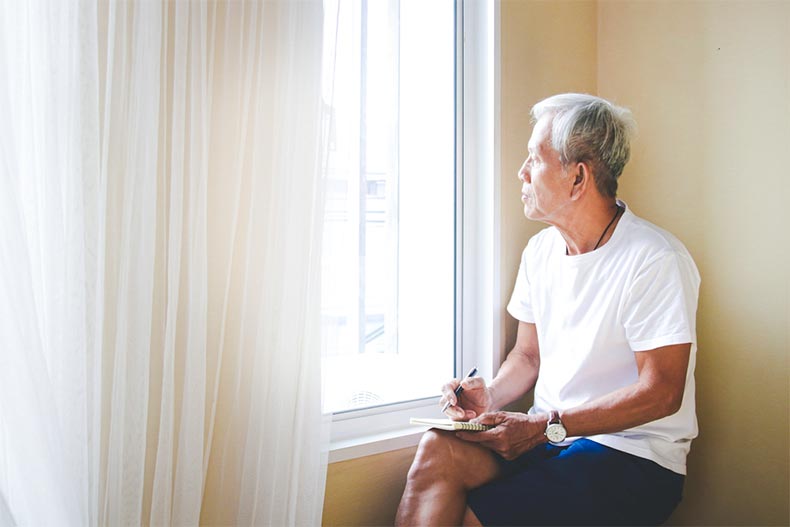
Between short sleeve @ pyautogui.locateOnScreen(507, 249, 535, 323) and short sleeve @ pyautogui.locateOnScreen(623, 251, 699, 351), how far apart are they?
335 mm

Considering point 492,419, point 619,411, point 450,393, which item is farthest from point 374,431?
point 619,411

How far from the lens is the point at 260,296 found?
1.28 metres

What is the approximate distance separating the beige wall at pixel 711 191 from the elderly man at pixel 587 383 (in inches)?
9.3

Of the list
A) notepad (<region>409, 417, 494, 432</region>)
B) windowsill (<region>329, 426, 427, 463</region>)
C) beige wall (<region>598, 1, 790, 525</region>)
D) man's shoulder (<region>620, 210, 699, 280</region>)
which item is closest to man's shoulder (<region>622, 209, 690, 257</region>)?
man's shoulder (<region>620, 210, 699, 280</region>)

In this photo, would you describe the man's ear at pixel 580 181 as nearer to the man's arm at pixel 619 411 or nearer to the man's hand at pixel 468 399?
the man's arm at pixel 619 411

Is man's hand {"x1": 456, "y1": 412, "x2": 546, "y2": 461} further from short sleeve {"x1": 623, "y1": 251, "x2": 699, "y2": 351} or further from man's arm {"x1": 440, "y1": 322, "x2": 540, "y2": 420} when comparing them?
short sleeve {"x1": 623, "y1": 251, "x2": 699, "y2": 351}

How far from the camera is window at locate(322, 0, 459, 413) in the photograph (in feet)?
5.19

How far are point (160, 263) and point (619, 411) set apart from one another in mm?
1059

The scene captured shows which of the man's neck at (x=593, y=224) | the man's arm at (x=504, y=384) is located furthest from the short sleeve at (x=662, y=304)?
the man's arm at (x=504, y=384)

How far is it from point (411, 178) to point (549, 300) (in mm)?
557

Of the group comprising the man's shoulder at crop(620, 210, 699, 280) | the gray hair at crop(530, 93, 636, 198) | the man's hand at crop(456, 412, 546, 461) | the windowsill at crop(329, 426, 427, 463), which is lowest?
the windowsill at crop(329, 426, 427, 463)

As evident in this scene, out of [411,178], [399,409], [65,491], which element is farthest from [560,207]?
[65,491]

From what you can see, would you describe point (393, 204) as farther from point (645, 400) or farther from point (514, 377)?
point (645, 400)

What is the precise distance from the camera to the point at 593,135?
1510mm
